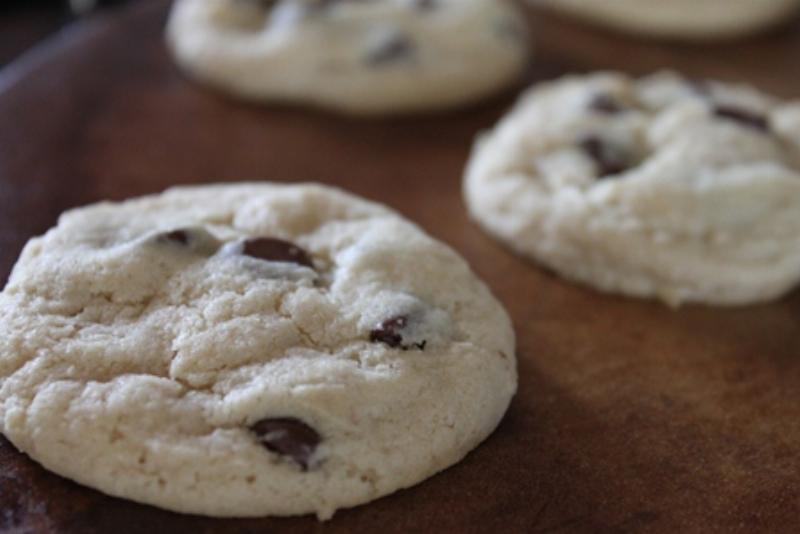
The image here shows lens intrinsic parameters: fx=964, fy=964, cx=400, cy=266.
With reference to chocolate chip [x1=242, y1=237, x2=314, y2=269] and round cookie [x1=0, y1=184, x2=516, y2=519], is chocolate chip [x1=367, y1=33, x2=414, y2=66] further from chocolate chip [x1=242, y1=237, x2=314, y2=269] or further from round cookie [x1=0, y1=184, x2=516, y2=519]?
chocolate chip [x1=242, y1=237, x2=314, y2=269]

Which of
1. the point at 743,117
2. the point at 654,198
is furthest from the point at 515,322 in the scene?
the point at 743,117

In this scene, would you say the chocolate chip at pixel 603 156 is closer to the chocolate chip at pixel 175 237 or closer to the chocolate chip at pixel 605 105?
the chocolate chip at pixel 605 105

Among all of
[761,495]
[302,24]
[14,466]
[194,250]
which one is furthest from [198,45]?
[761,495]

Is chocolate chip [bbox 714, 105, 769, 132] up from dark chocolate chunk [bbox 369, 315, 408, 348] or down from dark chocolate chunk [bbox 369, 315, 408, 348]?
down

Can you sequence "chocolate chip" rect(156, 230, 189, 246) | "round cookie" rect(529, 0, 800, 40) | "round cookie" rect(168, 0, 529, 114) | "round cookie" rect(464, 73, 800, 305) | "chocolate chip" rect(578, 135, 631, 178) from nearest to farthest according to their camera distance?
"chocolate chip" rect(156, 230, 189, 246) < "round cookie" rect(464, 73, 800, 305) < "chocolate chip" rect(578, 135, 631, 178) < "round cookie" rect(168, 0, 529, 114) < "round cookie" rect(529, 0, 800, 40)

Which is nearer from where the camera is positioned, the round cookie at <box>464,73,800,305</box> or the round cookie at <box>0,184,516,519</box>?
the round cookie at <box>0,184,516,519</box>

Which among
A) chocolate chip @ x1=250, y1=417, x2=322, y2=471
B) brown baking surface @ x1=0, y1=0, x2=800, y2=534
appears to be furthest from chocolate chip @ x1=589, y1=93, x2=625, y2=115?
chocolate chip @ x1=250, y1=417, x2=322, y2=471

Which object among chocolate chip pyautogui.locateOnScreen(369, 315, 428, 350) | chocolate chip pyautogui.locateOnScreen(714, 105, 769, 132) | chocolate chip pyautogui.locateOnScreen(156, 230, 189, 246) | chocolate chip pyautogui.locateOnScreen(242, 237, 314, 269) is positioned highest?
chocolate chip pyautogui.locateOnScreen(156, 230, 189, 246)

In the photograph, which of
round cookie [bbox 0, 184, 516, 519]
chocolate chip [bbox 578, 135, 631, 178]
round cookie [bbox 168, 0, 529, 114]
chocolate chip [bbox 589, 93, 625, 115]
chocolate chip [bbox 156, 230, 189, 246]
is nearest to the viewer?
round cookie [bbox 0, 184, 516, 519]
